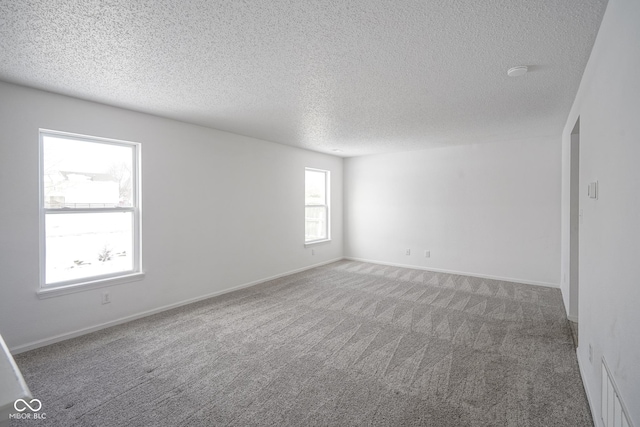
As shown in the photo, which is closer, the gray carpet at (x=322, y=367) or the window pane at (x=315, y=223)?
the gray carpet at (x=322, y=367)

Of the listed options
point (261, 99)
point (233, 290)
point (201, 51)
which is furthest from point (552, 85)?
point (233, 290)

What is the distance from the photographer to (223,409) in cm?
203

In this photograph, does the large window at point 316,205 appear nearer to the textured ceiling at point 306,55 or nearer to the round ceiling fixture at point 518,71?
the textured ceiling at point 306,55

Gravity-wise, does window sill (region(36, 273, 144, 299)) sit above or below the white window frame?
below

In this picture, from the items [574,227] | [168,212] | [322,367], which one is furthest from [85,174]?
[574,227]

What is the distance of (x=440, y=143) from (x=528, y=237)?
2.17 m

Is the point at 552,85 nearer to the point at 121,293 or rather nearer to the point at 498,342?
the point at 498,342

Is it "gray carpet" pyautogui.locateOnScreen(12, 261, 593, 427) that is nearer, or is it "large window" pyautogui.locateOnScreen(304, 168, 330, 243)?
"gray carpet" pyautogui.locateOnScreen(12, 261, 593, 427)

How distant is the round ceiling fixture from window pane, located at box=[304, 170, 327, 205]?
167 inches

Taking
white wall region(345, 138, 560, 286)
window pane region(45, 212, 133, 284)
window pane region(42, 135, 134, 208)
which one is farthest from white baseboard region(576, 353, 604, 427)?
window pane region(42, 135, 134, 208)

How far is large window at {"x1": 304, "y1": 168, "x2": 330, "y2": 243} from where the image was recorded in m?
6.40

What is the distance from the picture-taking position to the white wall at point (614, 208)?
4.03 ft

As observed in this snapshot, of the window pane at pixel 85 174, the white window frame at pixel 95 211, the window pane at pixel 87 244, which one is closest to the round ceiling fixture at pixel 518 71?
the white window frame at pixel 95 211

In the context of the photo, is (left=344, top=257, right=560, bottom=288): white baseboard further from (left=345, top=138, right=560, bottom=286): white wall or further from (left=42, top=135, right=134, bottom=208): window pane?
(left=42, top=135, right=134, bottom=208): window pane
